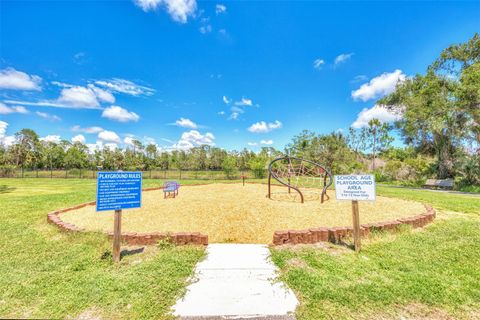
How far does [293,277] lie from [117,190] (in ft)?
9.85

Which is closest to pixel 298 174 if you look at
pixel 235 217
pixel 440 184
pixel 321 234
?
pixel 235 217

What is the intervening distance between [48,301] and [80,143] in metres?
60.7

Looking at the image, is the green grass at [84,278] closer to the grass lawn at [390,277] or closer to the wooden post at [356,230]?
the grass lawn at [390,277]

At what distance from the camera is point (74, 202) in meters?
7.95

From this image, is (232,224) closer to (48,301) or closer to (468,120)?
(48,301)

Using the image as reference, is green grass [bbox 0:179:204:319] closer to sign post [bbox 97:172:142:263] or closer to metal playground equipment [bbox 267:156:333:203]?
sign post [bbox 97:172:142:263]

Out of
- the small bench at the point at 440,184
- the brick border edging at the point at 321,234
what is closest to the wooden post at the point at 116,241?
the brick border edging at the point at 321,234

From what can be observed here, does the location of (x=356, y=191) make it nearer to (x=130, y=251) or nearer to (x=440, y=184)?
(x=130, y=251)

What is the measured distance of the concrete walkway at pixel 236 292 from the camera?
7.06 feet

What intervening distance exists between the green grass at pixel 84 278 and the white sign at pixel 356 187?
2.87 m

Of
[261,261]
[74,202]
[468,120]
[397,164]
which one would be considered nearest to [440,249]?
[261,261]

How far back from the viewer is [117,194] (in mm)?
3311

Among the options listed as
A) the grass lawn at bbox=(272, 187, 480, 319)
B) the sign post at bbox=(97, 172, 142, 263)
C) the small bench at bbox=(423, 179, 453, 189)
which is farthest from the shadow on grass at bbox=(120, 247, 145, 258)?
the small bench at bbox=(423, 179, 453, 189)

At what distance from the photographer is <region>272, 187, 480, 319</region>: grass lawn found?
2.22 meters
